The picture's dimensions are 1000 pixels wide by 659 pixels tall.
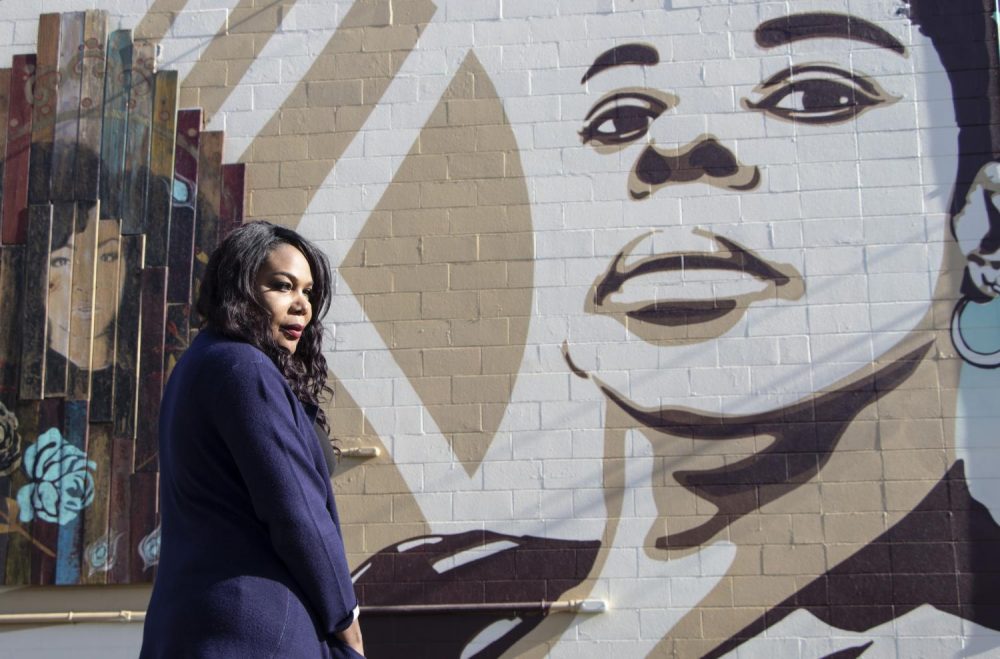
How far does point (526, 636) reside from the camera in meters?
5.23

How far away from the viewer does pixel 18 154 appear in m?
5.88

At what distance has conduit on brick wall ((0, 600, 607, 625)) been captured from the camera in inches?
205

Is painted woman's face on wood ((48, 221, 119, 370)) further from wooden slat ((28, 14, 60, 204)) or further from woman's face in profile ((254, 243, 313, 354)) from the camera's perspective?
woman's face in profile ((254, 243, 313, 354))

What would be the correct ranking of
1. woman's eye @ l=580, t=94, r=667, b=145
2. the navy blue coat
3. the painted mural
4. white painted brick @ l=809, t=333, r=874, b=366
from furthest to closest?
woman's eye @ l=580, t=94, r=667, b=145 → white painted brick @ l=809, t=333, r=874, b=366 → the painted mural → the navy blue coat

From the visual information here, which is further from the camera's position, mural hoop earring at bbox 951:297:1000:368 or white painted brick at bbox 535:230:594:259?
white painted brick at bbox 535:230:594:259

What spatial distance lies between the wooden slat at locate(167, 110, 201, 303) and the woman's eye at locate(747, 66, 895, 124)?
2752 millimetres

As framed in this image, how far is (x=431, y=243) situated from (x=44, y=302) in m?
1.91

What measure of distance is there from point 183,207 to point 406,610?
2248mm

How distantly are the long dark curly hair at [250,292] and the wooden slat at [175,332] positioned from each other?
2.99m

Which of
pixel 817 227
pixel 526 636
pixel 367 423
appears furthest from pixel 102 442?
pixel 817 227

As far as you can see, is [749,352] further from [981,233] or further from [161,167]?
[161,167]

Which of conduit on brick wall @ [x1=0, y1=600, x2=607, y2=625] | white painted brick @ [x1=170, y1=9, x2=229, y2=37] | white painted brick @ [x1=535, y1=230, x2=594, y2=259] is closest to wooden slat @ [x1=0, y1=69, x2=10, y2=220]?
white painted brick @ [x1=170, y1=9, x2=229, y2=37]

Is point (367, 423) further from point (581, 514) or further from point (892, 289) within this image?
point (892, 289)

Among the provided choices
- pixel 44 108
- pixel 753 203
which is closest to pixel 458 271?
pixel 753 203
